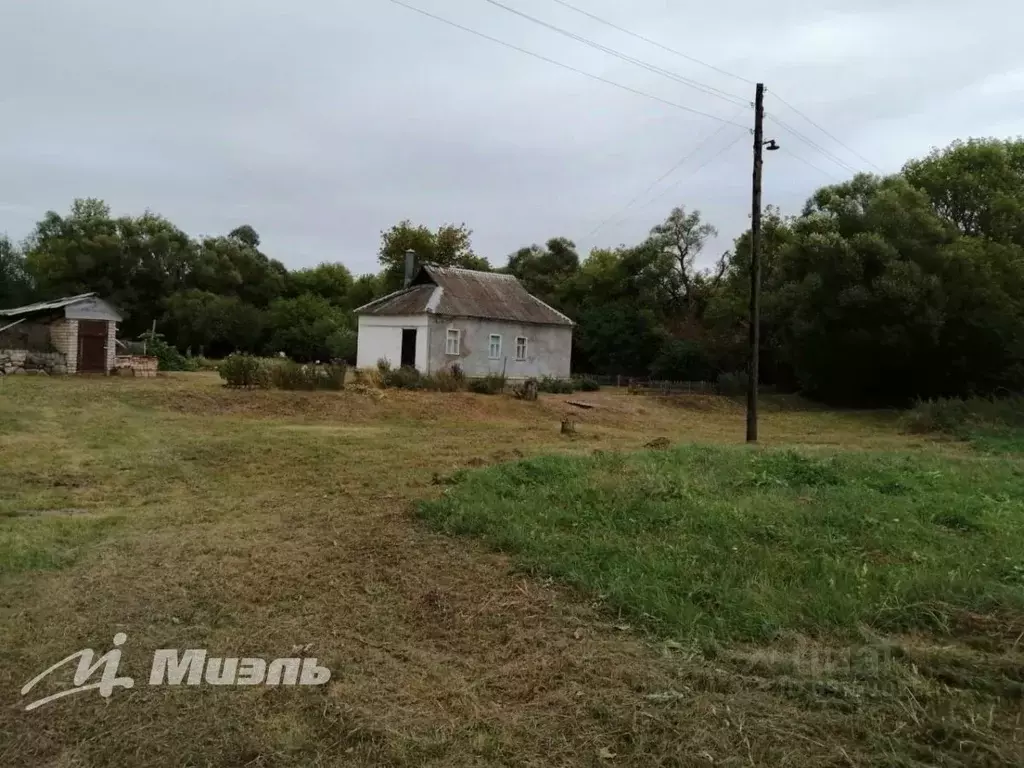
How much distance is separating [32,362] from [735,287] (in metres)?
26.6

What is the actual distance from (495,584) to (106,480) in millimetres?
6521

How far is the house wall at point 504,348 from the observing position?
2880 cm

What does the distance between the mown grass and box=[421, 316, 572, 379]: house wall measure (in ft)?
63.6

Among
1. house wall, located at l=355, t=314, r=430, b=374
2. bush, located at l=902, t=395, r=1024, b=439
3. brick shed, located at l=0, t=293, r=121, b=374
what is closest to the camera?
bush, located at l=902, t=395, r=1024, b=439

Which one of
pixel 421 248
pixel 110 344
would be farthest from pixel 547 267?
pixel 110 344

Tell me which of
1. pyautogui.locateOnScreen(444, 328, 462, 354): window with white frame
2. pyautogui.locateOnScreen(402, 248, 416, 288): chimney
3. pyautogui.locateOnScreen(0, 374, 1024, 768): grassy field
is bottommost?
pyautogui.locateOnScreen(0, 374, 1024, 768): grassy field

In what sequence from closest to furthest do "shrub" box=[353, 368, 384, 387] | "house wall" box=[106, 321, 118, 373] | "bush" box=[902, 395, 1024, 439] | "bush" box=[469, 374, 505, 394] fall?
"bush" box=[902, 395, 1024, 439] < "shrub" box=[353, 368, 384, 387] < "bush" box=[469, 374, 505, 394] < "house wall" box=[106, 321, 118, 373]

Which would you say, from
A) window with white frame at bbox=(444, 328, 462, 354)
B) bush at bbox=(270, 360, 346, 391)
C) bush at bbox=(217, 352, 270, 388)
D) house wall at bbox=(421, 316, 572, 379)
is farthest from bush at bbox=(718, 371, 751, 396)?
bush at bbox=(217, 352, 270, 388)

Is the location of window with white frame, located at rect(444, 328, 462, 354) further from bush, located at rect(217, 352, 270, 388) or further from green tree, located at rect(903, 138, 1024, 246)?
green tree, located at rect(903, 138, 1024, 246)

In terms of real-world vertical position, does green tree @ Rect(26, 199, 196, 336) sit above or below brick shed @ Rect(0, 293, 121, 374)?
above

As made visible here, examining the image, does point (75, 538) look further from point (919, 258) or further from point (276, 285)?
point (276, 285)

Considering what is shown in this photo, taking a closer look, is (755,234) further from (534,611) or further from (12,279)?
(12,279)

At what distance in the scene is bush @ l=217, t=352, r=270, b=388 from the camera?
21297mm

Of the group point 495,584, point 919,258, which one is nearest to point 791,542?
point 495,584
